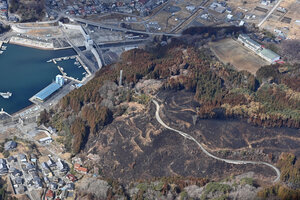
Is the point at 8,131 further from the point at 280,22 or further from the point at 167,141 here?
the point at 280,22

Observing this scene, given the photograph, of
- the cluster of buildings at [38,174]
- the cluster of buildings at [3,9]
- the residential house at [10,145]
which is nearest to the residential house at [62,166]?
the cluster of buildings at [38,174]

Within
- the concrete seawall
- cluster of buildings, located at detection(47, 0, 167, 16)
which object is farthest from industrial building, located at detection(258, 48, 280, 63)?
the concrete seawall

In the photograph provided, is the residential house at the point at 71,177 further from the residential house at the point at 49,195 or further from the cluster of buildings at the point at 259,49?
the cluster of buildings at the point at 259,49

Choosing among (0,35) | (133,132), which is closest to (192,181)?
(133,132)

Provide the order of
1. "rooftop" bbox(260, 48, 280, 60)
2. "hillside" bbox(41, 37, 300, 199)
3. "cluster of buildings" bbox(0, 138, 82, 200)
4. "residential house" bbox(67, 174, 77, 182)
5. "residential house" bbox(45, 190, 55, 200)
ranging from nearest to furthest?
"residential house" bbox(45, 190, 55, 200)
"cluster of buildings" bbox(0, 138, 82, 200)
"residential house" bbox(67, 174, 77, 182)
"hillside" bbox(41, 37, 300, 199)
"rooftop" bbox(260, 48, 280, 60)

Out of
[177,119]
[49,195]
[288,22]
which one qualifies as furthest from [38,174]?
[288,22]

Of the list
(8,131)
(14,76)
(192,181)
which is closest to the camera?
(192,181)

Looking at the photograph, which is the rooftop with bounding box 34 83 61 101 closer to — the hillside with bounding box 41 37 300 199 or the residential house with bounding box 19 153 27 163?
the hillside with bounding box 41 37 300 199

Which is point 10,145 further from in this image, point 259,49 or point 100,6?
point 259,49
